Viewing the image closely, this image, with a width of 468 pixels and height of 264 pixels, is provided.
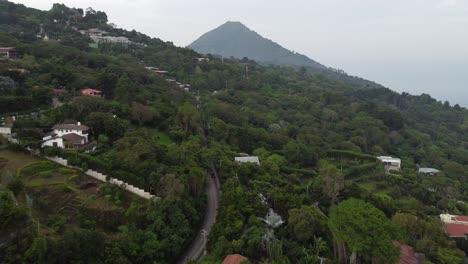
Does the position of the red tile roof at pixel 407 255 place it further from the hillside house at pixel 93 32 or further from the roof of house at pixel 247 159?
the hillside house at pixel 93 32

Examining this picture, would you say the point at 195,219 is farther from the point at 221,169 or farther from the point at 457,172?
the point at 457,172

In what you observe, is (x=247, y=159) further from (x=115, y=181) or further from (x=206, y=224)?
(x=115, y=181)

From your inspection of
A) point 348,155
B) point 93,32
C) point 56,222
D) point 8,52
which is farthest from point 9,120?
point 93,32

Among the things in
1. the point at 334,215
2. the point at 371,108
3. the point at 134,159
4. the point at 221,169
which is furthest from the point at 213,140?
the point at 371,108

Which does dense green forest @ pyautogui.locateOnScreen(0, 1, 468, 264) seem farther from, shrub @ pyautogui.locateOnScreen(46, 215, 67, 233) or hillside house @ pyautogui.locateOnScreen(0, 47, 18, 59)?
hillside house @ pyautogui.locateOnScreen(0, 47, 18, 59)

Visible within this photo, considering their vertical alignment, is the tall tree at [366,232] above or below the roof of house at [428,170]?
above

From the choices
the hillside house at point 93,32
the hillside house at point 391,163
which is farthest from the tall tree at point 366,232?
the hillside house at point 93,32
